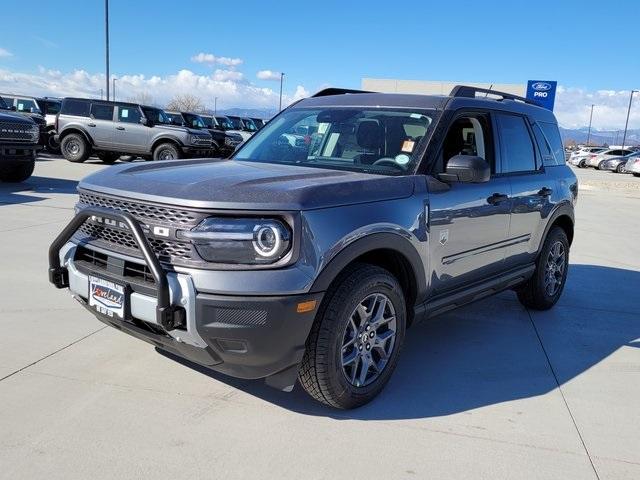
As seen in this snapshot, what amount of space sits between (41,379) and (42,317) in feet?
3.84

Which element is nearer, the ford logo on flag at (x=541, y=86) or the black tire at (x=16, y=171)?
the black tire at (x=16, y=171)

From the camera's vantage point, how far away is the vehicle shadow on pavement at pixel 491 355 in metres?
3.55

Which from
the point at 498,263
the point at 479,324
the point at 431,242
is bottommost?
the point at 479,324

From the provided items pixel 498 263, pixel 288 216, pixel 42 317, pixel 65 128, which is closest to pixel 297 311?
pixel 288 216

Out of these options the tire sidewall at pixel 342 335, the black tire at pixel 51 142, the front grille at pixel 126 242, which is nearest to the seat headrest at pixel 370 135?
the tire sidewall at pixel 342 335

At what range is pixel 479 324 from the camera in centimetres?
518

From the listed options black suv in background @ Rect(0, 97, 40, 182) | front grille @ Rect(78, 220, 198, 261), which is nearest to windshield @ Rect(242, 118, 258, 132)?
black suv in background @ Rect(0, 97, 40, 182)

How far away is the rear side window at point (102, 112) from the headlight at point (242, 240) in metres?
16.9

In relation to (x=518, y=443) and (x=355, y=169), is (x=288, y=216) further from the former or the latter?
(x=518, y=443)

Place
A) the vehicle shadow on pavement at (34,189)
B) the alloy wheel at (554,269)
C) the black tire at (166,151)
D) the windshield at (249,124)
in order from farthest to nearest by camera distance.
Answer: the windshield at (249,124), the black tire at (166,151), the vehicle shadow on pavement at (34,189), the alloy wheel at (554,269)

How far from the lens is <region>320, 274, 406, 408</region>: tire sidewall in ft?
10.2

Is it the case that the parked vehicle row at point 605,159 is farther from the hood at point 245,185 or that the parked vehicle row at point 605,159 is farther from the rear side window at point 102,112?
the hood at point 245,185

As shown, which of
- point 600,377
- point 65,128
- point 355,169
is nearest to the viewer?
point 355,169

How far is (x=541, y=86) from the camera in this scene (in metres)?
29.1
